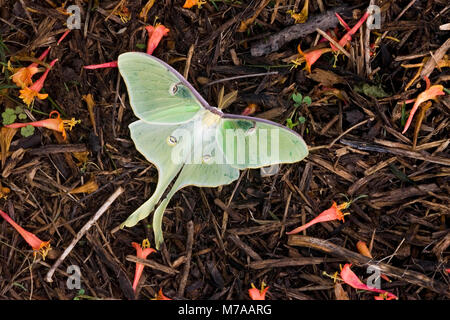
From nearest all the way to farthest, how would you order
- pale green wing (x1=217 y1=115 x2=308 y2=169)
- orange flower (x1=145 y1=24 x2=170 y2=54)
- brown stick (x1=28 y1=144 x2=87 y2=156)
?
pale green wing (x1=217 y1=115 x2=308 y2=169), orange flower (x1=145 y1=24 x2=170 y2=54), brown stick (x1=28 y1=144 x2=87 y2=156)

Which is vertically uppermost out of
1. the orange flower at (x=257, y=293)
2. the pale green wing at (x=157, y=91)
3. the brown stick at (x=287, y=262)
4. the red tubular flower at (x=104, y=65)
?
the red tubular flower at (x=104, y=65)

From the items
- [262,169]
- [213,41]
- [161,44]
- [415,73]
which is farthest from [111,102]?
[415,73]

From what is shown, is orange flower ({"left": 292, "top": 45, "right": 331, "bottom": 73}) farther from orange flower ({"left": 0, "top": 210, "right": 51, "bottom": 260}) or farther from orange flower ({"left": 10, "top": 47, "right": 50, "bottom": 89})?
orange flower ({"left": 0, "top": 210, "right": 51, "bottom": 260})

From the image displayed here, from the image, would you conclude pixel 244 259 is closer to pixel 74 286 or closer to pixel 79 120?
pixel 74 286

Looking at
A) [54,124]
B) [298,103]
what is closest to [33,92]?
[54,124]

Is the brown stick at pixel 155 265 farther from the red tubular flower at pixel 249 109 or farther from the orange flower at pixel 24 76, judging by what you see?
the orange flower at pixel 24 76

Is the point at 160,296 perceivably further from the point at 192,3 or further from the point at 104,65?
the point at 192,3

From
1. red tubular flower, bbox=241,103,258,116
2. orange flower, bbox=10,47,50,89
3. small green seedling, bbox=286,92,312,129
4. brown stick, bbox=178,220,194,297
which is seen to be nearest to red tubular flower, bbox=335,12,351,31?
small green seedling, bbox=286,92,312,129

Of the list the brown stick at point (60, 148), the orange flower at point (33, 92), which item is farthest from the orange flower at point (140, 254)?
the orange flower at point (33, 92)
